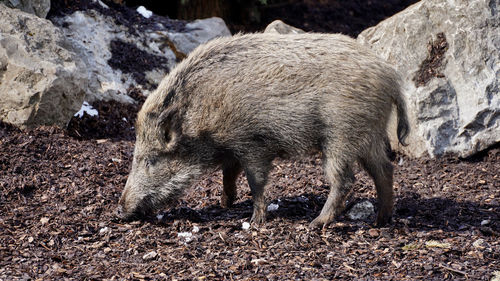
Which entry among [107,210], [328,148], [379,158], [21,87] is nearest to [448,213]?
[379,158]

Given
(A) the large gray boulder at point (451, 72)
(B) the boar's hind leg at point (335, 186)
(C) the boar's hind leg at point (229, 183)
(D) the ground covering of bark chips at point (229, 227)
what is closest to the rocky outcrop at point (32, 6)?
(D) the ground covering of bark chips at point (229, 227)

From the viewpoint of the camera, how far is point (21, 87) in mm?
6816

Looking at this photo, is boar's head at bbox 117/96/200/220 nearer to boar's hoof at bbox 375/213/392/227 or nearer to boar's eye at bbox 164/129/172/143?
boar's eye at bbox 164/129/172/143

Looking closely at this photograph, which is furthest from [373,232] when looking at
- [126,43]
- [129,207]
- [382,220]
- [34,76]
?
[126,43]

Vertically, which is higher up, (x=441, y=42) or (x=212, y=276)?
(x=441, y=42)

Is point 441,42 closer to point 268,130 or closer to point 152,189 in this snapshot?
point 268,130

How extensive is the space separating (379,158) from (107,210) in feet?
8.20

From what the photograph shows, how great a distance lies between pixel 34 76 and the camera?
6863mm

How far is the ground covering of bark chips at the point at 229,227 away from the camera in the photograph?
15.0ft

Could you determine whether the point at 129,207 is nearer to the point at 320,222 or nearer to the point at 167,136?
the point at 167,136

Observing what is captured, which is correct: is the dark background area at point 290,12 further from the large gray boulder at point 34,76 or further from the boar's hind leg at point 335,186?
the boar's hind leg at point 335,186

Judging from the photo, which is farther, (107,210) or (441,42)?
(441,42)

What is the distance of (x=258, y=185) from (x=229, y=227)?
0.44m

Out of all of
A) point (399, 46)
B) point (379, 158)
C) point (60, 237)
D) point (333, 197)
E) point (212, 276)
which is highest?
point (399, 46)
